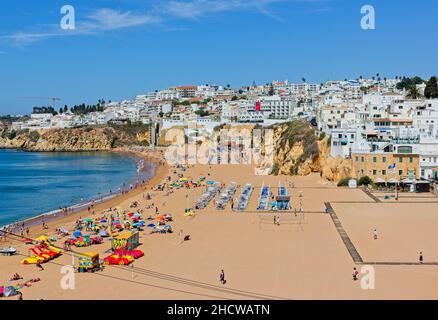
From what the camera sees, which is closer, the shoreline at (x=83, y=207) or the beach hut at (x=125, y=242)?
the beach hut at (x=125, y=242)

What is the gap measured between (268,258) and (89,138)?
9269 cm

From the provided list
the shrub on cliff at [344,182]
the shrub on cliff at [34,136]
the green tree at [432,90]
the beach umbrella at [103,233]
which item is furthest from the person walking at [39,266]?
the shrub on cliff at [34,136]

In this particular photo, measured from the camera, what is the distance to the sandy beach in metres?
13.6

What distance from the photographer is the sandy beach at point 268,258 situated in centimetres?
1365

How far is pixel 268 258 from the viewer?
17078 millimetres

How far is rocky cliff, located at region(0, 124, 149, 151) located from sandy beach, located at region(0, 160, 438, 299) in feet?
253

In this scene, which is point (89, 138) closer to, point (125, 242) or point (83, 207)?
point (83, 207)

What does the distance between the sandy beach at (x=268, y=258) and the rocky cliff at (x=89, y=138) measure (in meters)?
77.1

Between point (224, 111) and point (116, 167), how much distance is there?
43366 millimetres

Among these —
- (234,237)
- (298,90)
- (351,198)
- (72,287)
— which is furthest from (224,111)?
(72,287)

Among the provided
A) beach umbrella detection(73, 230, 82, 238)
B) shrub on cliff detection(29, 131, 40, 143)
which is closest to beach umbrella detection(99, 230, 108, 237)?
beach umbrella detection(73, 230, 82, 238)

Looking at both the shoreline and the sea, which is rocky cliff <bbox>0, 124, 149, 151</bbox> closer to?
the sea

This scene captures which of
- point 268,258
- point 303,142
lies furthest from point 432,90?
point 268,258

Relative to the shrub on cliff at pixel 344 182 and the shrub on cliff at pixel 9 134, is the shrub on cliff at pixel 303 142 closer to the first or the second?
the shrub on cliff at pixel 344 182
